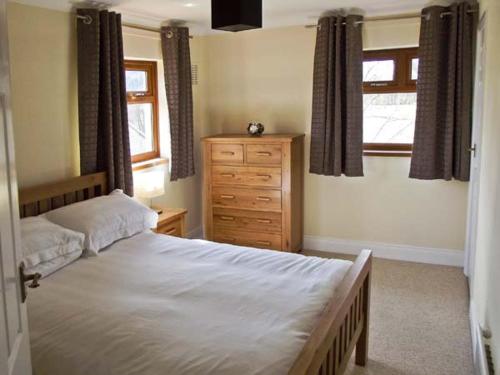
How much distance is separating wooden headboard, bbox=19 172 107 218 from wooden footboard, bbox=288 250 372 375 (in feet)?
6.77

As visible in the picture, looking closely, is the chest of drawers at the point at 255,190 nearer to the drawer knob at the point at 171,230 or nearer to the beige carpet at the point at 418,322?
the drawer knob at the point at 171,230

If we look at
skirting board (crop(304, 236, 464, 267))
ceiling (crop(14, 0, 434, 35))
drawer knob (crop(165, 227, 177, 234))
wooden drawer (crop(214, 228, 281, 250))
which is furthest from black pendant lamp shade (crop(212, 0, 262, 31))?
skirting board (crop(304, 236, 464, 267))

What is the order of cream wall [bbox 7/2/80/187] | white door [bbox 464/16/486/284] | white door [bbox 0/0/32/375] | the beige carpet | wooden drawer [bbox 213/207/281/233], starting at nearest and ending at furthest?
white door [bbox 0/0/32/375], the beige carpet, cream wall [bbox 7/2/80/187], white door [bbox 464/16/486/284], wooden drawer [bbox 213/207/281/233]

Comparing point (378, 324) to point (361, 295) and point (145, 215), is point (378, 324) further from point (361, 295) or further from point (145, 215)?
point (145, 215)

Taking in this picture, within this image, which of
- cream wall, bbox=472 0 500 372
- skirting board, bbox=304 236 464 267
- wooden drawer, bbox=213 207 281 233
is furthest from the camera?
wooden drawer, bbox=213 207 281 233

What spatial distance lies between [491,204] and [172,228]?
258cm

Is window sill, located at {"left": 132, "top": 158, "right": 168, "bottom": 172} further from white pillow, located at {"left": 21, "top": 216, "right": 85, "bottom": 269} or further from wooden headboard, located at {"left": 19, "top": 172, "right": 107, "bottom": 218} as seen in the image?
white pillow, located at {"left": 21, "top": 216, "right": 85, "bottom": 269}

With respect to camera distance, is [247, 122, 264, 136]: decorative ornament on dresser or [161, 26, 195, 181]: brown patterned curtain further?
[247, 122, 264, 136]: decorative ornament on dresser

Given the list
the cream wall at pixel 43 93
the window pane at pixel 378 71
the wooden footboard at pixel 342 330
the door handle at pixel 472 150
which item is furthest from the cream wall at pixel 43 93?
A: the door handle at pixel 472 150

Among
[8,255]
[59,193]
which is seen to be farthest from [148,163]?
[8,255]

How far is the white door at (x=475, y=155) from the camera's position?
357 centimetres

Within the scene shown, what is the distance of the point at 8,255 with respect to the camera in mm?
1295

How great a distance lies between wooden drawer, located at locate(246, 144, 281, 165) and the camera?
181 inches

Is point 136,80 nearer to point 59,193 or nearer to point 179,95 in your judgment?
point 179,95
